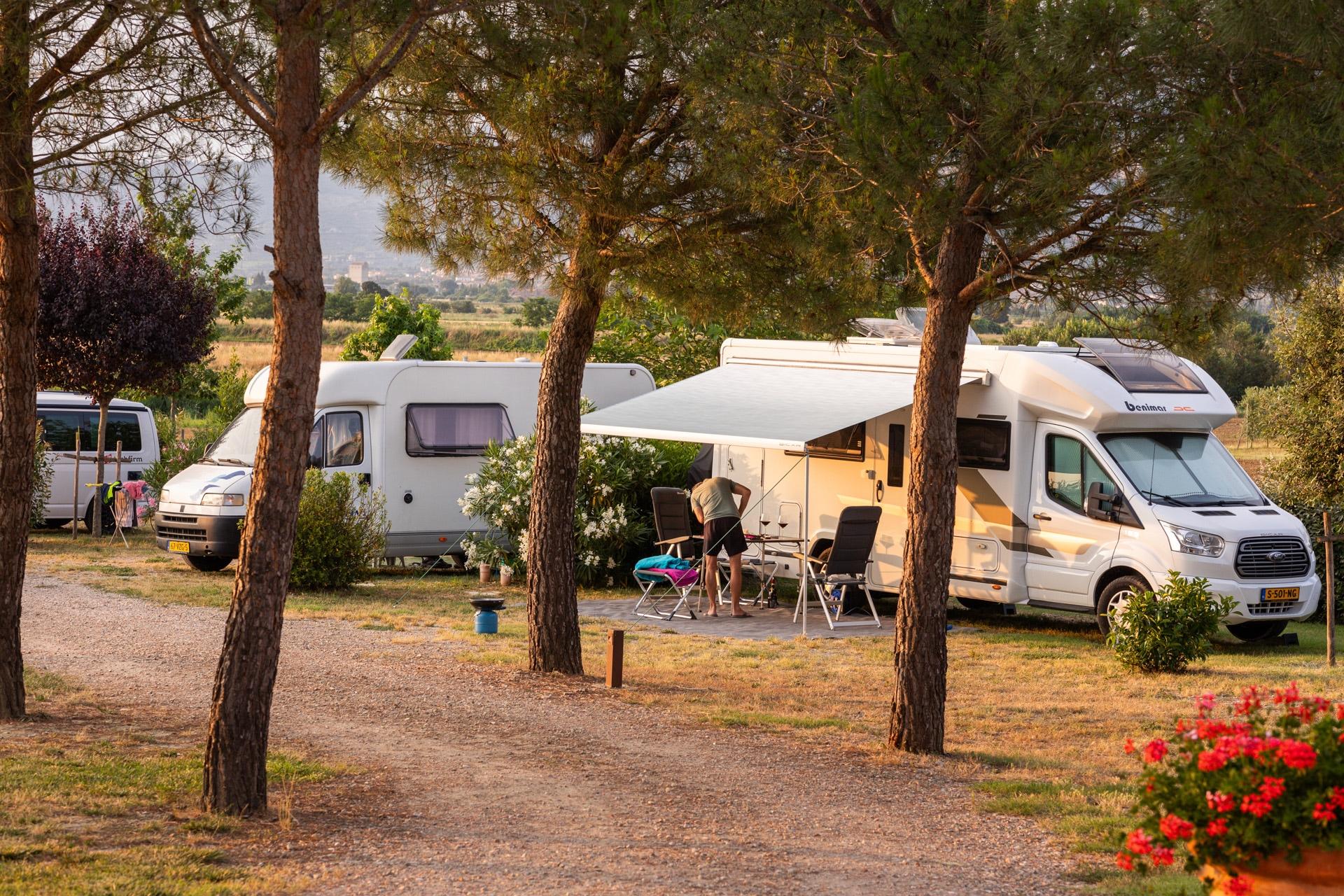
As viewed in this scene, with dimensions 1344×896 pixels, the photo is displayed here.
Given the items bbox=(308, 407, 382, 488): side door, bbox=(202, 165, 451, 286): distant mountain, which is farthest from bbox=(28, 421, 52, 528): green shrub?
bbox=(202, 165, 451, 286): distant mountain

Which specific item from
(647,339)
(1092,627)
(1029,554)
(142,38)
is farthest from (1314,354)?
(142,38)

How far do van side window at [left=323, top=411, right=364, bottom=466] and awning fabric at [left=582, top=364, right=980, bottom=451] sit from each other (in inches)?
129

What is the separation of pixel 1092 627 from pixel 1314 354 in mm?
5446

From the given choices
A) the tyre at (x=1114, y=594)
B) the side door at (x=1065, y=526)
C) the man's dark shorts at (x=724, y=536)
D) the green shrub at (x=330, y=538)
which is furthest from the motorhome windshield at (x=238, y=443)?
the tyre at (x=1114, y=594)

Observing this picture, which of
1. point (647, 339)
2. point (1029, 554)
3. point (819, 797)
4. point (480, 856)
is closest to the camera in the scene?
point (480, 856)

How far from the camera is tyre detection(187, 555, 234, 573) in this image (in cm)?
1586

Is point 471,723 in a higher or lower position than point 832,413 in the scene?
lower

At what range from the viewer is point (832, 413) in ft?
41.5

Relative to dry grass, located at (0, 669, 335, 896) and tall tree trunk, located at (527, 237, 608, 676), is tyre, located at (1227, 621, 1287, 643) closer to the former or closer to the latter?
tall tree trunk, located at (527, 237, 608, 676)

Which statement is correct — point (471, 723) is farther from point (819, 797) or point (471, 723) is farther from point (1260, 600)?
point (1260, 600)

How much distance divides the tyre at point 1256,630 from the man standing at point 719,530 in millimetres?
4396

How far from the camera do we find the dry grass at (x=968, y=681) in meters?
7.47

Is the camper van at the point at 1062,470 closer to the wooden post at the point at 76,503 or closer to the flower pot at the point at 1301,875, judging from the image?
the flower pot at the point at 1301,875

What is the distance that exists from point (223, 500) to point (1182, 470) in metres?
9.41
